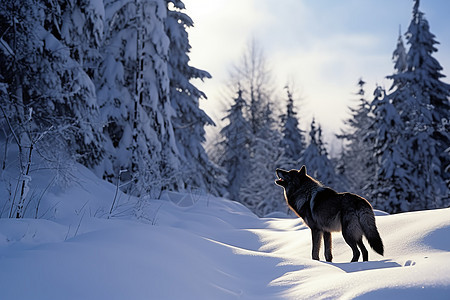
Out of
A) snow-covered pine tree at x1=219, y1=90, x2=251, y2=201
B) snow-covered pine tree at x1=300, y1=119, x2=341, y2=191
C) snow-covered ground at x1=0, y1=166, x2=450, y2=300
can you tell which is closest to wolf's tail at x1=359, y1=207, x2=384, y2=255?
snow-covered ground at x1=0, y1=166, x2=450, y2=300

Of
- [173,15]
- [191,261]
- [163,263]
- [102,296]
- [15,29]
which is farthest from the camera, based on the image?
[173,15]

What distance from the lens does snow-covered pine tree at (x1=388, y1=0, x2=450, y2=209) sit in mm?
20142

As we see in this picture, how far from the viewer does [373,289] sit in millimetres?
2064

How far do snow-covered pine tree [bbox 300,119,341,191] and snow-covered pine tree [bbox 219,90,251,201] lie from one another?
562cm

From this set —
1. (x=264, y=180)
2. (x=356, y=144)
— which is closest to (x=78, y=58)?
(x=264, y=180)

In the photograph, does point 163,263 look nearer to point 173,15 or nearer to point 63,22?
point 63,22

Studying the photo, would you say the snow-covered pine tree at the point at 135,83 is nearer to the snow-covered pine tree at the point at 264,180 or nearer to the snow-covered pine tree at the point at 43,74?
the snow-covered pine tree at the point at 43,74

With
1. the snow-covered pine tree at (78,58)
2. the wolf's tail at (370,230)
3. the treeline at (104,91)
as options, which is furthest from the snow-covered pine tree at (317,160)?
the wolf's tail at (370,230)

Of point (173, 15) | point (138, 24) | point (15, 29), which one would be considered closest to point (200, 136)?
point (173, 15)

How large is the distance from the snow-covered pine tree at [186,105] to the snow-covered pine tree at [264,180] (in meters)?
10.1

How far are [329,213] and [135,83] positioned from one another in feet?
27.3

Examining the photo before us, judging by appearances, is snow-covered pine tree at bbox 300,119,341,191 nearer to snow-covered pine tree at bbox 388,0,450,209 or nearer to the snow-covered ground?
snow-covered pine tree at bbox 388,0,450,209

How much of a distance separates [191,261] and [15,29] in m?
6.14

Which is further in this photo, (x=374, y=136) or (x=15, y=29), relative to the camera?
(x=374, y=136)
